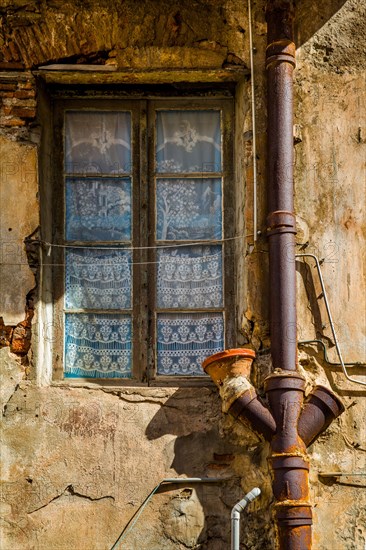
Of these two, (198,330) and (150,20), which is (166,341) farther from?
(150,20)

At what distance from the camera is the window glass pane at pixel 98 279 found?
6.44 meters

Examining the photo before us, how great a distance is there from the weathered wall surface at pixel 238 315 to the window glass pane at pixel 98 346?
226 millimetres

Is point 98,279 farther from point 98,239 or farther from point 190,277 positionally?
point 190,277

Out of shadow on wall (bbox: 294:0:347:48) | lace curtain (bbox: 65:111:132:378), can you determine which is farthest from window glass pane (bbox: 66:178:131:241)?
shadow on wall (bbox: 294:0:347:48)

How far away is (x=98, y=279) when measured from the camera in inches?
255

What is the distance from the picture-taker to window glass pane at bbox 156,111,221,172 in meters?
6.64

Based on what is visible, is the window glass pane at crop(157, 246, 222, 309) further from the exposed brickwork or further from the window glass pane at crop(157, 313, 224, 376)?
the exposed brickwork

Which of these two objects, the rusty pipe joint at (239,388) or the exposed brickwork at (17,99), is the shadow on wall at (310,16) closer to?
the exposed brickwork at (17,99)

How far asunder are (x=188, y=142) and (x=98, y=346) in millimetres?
1423

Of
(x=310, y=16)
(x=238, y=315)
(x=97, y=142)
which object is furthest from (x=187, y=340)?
(x=310, y=16)

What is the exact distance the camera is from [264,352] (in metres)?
6.04

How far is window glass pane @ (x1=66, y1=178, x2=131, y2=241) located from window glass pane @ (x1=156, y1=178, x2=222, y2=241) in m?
0.21

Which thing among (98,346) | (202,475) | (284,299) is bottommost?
(202,475)

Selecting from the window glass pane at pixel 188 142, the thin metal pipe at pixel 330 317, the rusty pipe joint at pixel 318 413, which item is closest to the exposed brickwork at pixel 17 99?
the window glass pane at pixel 188 142
